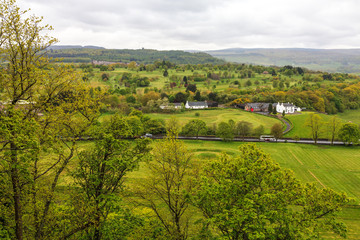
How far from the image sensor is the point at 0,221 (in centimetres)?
1110

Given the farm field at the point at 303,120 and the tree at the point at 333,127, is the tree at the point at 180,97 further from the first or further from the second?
the tree at the point at 333,127

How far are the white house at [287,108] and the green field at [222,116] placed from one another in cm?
1337

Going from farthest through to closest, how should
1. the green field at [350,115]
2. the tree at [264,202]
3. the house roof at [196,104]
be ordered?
1. the house roof at [196,104]
2. the green field at [350,115]
3. the tree at [264,202]

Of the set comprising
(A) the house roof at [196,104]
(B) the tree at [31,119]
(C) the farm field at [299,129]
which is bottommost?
(C) the farm field at [299,129]

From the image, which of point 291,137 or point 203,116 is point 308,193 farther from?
point 203,116

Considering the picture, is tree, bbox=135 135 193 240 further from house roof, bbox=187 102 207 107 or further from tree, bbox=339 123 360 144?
house roof, bbox=187 102 207 107

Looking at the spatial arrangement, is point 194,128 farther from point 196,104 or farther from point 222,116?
point 196,104

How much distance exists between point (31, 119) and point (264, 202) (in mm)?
13730

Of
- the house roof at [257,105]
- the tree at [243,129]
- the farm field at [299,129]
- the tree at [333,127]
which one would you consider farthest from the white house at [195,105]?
the tree at [333,127]

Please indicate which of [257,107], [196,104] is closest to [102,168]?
[196,104]

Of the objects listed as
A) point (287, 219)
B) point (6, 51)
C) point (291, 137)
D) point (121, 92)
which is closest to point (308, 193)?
point (287, 219)

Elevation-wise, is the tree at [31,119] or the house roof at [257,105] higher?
the tree at [31,119]

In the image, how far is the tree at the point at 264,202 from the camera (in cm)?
1234

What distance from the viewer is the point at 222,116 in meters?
95.8
